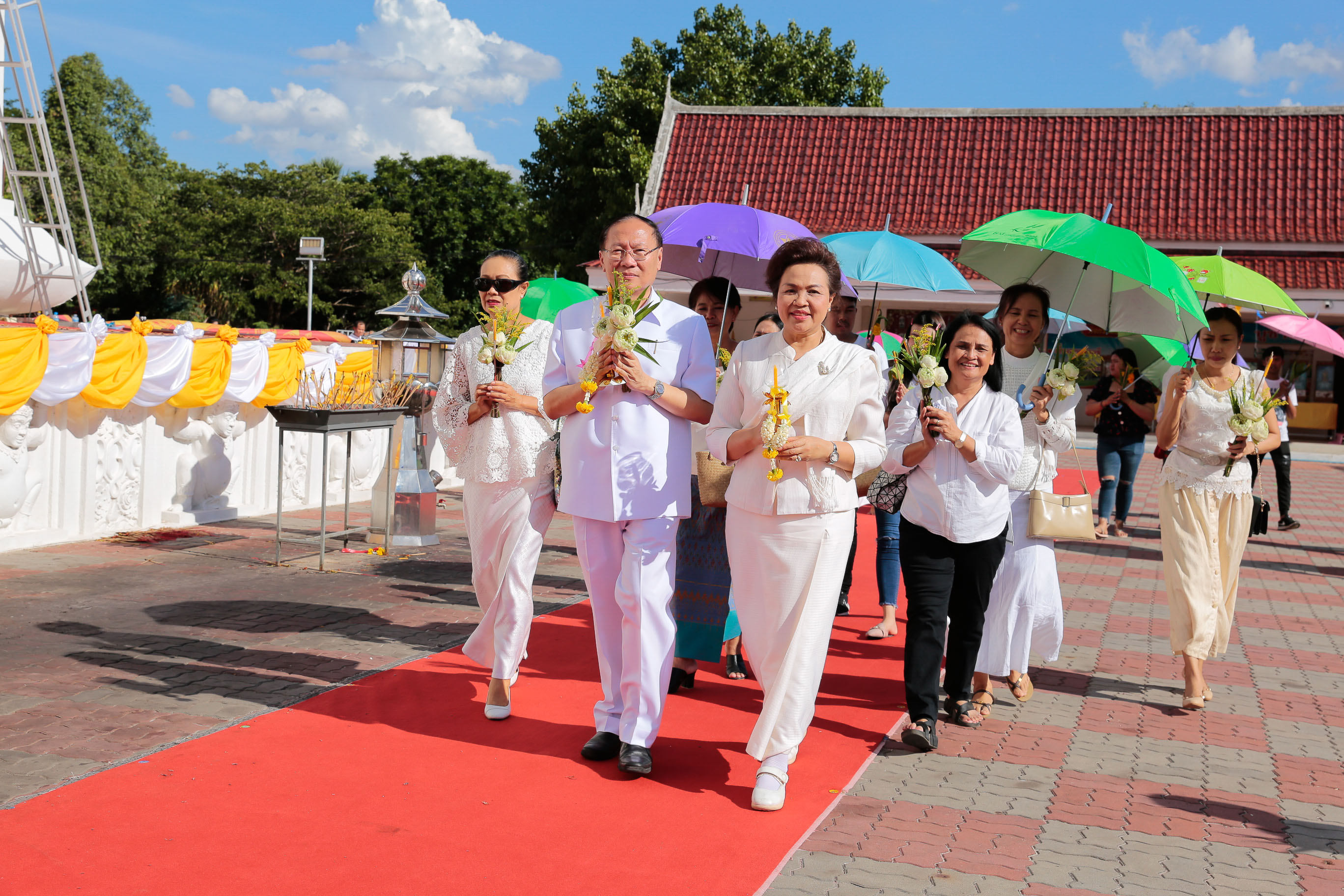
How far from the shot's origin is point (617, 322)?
4.04m

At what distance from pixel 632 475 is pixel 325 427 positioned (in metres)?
4.26

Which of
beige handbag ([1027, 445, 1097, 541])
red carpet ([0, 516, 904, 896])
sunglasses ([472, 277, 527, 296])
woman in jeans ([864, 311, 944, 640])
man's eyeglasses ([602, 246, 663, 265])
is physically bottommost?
red carpet ([0, 516, 904, 896])

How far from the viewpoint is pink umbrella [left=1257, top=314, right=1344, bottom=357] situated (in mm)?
8891

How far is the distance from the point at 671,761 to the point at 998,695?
210 cm

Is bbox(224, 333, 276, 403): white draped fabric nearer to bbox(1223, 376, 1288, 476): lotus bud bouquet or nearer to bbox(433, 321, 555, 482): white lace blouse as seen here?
bbox(433, 321, 555, 482): white lace blouse

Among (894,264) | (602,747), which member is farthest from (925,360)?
(894,264)

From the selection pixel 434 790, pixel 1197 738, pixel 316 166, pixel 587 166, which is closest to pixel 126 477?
pixel 434 790

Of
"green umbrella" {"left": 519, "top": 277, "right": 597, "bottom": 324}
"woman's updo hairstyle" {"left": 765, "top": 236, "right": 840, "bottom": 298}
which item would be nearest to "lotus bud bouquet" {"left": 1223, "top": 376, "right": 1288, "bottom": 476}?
"woman's updo hairstyle" {"left": 765, "top": 236, "right": 840, "bottom": 298}

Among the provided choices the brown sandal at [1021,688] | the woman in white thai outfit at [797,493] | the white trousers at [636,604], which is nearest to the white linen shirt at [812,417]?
the woman in white thai outfit at [797,493]

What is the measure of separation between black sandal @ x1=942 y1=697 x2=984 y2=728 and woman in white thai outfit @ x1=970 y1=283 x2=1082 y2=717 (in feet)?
0.35

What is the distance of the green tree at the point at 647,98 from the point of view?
35844 millimetres

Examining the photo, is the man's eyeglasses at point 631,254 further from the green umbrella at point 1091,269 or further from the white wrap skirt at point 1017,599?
the white wrap skirt at point 1017,599

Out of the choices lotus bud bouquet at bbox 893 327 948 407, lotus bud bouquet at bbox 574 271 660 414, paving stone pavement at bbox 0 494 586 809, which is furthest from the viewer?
lotus bud bouquet at bbox 893 327 948 407

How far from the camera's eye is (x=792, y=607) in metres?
4.11
